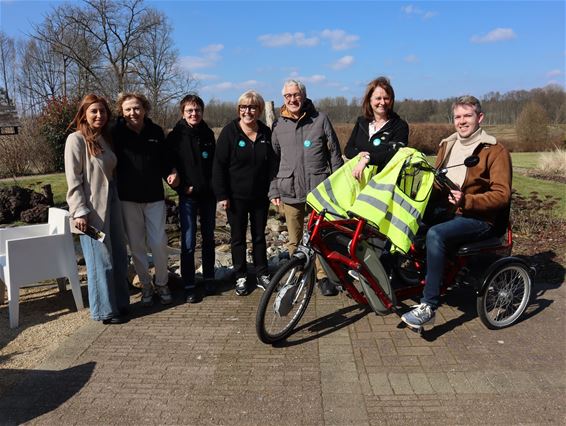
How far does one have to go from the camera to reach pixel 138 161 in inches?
183

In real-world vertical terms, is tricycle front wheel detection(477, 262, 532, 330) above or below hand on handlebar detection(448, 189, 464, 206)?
below

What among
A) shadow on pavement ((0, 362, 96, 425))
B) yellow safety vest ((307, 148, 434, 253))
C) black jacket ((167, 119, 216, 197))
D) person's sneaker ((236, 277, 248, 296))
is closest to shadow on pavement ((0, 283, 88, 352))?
shadow on pavement ((0, 362, 96, 425))

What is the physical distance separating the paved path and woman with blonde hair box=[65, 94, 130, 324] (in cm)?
30

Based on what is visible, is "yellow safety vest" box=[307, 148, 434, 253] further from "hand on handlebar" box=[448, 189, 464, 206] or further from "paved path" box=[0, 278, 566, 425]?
"paved path" box=[0, 278, 566, 425]

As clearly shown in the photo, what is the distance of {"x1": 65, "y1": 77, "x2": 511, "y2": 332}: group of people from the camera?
4148 mm

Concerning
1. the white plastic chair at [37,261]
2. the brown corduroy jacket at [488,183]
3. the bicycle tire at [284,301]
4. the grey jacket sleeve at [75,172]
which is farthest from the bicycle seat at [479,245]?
the white plastic chair at [37,261]

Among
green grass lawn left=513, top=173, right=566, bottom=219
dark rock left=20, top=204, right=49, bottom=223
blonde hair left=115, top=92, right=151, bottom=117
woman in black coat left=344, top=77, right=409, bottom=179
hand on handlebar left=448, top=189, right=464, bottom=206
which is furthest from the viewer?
green grass lawn left=513, top=173, right=566, bottom=219

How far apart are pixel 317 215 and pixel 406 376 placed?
1.44m

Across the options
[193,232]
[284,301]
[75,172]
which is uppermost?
[75,172]

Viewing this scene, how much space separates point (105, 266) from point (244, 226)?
1.49 metres

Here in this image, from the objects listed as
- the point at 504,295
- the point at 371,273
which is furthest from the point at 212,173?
the point at 504,295

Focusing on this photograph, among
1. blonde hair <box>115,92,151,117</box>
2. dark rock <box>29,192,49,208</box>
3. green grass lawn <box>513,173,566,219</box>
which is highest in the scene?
blonde hair <box>115,92,151,117</box>

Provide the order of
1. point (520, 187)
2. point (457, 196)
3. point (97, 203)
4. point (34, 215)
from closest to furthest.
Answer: point (457, 196), point (97, 203), point (34, 215), point (520, 187)

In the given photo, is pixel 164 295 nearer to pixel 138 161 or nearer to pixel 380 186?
pixel 138 161
